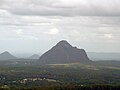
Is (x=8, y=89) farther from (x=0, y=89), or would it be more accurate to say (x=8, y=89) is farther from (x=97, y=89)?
(x=97, y=89)

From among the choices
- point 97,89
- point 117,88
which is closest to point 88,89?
point 97,89

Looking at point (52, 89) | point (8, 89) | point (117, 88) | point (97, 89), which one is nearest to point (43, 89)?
point (52, 89)

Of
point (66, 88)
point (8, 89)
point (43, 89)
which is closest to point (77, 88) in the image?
point (66, 88)

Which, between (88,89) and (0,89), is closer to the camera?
(0,89)

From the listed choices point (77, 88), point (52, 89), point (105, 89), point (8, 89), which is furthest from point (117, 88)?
point (8, 89)

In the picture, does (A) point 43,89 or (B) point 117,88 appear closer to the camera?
(A) point 43,89

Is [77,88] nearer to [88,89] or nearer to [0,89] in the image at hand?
[88,89]

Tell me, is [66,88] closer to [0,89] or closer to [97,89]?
[97,89]

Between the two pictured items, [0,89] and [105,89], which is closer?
[0,89]
